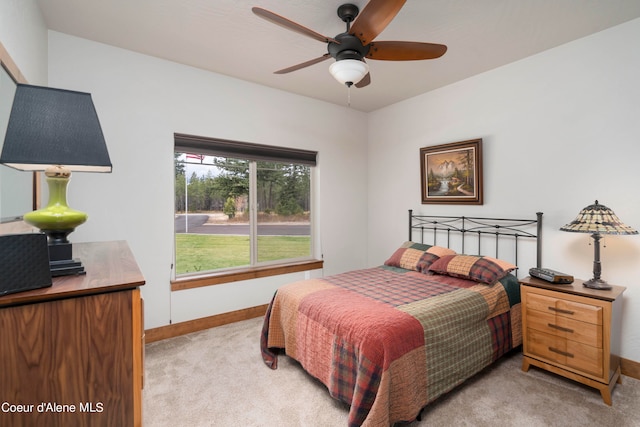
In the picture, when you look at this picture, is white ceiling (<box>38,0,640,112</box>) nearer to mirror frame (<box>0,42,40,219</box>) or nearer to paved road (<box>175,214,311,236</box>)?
mirror frame (<box>0,42,40,219</box>)

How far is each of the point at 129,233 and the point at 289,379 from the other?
6.35 ft

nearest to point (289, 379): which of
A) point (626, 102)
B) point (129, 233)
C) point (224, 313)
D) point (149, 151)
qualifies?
point (224, 313)

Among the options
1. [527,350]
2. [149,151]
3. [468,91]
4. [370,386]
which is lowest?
[527,350]

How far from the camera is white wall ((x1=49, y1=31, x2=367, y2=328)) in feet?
8.59

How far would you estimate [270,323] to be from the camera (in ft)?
8.38

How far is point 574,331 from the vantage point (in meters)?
2.15

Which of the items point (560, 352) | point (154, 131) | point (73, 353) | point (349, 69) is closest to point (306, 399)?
point (73, 353)

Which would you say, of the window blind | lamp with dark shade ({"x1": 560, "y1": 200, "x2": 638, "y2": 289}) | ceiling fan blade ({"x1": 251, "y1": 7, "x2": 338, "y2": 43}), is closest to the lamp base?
lamp with dark shade ({"x1": 560, "y1": 200, "x2": 638, "y2": 289})

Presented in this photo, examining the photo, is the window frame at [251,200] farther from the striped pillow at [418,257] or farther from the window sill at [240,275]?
the striped pillow at [418,257]

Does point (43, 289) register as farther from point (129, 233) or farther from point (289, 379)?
point (129, 233)

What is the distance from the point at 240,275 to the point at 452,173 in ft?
8.77

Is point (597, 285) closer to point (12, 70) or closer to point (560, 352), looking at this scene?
point (560, 352)

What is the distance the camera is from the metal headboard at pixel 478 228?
2871 mm

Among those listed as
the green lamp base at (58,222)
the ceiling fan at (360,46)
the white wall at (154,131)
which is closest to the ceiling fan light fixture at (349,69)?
the ceiling fan at (360,46)
